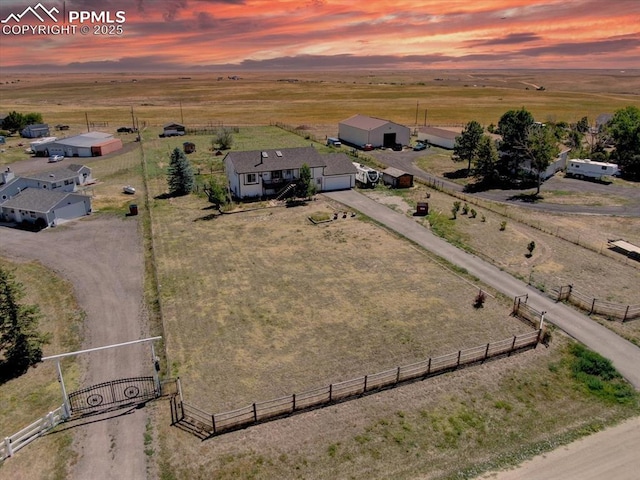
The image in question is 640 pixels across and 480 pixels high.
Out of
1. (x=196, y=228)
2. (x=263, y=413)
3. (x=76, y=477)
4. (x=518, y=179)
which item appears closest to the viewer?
(x=76, y=477)

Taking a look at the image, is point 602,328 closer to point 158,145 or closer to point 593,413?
point 593,413

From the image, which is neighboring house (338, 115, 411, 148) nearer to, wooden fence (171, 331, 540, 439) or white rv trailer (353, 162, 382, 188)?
white rv trailer (353, 162, 382, 188)

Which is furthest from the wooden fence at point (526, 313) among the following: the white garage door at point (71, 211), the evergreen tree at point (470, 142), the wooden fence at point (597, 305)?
the white garage door at point (71, 211)

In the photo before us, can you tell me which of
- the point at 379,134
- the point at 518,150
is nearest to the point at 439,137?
the point at 379,134

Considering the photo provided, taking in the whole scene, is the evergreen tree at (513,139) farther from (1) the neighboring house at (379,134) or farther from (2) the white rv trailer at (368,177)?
(1) the neighboring house at (379,134)

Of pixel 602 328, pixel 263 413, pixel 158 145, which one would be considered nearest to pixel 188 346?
pixel 263 413

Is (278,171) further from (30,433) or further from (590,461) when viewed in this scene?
(590,461)
